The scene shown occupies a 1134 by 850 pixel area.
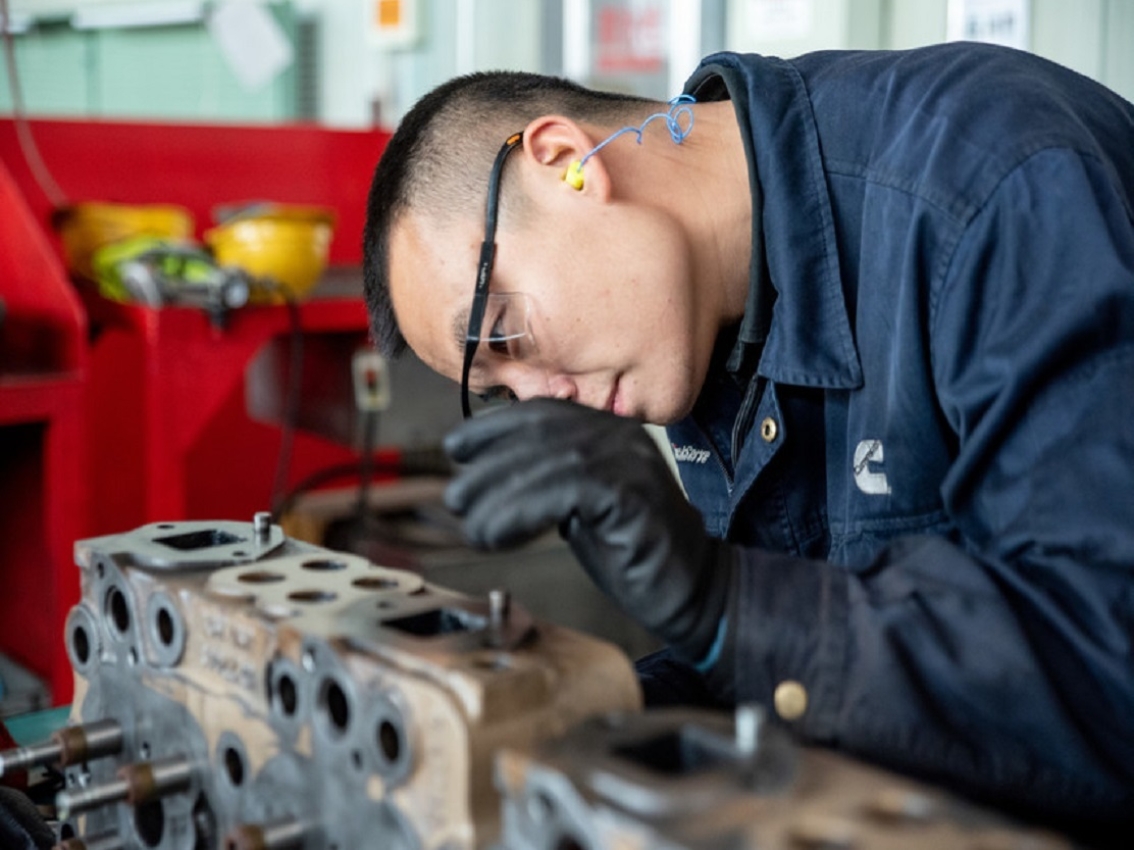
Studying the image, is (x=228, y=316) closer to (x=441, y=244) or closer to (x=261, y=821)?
(x=441, y=244)

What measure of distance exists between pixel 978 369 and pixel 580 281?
36cm

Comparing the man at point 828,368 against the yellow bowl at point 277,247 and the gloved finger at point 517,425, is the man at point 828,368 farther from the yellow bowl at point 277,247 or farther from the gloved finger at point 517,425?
the yellow bowl at point 277,247

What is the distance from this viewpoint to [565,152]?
1175 mm

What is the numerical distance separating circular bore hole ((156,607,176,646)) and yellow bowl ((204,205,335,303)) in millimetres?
1562

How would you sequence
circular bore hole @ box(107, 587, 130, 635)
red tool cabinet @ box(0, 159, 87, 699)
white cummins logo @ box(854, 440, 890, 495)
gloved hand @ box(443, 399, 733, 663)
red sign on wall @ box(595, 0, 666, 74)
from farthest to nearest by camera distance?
1. red sign on wall @ box(595, 0, 666, 74)
2. red tool cabinet @ box(0, 159, 87, 699)
3. white cummins logo @ box(854, 440, 890, 495)
4. circular bore hole @ box(107, 587, 130, 635)
5. gloved hand @ box(443, 399, 733, 663)

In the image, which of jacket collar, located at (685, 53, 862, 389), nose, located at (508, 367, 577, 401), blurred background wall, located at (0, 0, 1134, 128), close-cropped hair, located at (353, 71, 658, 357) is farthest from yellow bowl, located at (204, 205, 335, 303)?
jacket collar, located at (685, 53, 862, 389)

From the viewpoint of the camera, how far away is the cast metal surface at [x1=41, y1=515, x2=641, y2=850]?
0.64 m

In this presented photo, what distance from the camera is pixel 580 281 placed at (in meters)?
1.13

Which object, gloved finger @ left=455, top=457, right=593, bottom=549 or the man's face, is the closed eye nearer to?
the man's face

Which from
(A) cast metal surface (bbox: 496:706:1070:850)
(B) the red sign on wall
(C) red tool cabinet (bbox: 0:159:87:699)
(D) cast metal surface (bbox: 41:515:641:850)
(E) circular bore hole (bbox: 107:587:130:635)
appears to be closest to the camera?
(A) cast metal surface (bbox: 496:706:1070:850)

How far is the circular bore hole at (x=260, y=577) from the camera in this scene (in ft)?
2.69

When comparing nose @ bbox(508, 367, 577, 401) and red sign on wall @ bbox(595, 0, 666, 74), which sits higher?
red sign on wall @ bbox(595, 0, 666, 74)

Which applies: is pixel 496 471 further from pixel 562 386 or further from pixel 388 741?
pixel 562 386

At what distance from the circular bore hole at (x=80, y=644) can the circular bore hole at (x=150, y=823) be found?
13 centimetres
